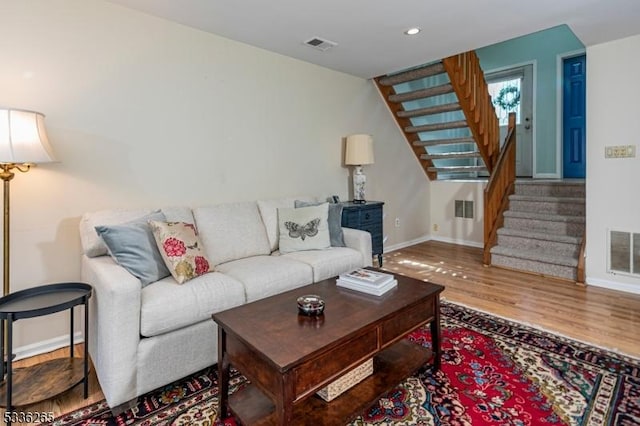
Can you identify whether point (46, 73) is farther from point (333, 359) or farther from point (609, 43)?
point (609, 43)

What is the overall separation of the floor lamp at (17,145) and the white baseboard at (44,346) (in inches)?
20.0

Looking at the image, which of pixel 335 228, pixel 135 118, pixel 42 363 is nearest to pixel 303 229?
pixel 335 228

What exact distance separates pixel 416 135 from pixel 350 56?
1939mm

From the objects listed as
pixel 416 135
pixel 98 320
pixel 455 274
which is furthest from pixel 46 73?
pixel 416 135

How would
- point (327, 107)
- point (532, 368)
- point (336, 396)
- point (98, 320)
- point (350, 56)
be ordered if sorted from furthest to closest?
point (327, 107), point (350, 56), point (532, 368), point (98, 320), point (336, 396)

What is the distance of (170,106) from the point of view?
2.82 m

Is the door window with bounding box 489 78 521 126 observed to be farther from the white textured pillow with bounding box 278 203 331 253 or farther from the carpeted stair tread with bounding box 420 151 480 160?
the white textured pillow with bounding box 278 203 331 253

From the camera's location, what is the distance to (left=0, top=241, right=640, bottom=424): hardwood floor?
7.29 feet

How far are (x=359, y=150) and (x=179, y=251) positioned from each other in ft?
8.20

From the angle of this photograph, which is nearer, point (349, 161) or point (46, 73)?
point (46, 73)

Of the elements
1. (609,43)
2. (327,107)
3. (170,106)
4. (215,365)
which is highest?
(609,43)

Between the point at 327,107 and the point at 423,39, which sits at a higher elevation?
the point at 423,39

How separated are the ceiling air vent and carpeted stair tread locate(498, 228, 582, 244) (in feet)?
9.33

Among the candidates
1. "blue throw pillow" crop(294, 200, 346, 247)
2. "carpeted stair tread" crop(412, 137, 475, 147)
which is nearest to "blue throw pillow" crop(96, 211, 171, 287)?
"blue throw pillow" crop(294, 200, 346, 247)
